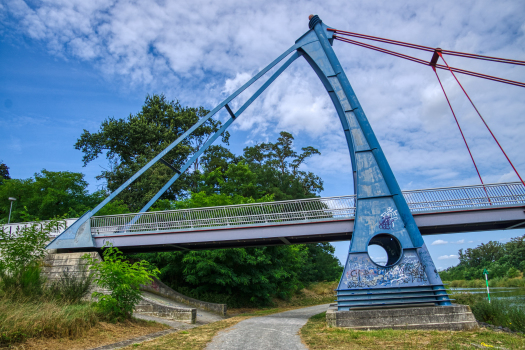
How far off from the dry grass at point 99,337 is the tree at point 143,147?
26781mm

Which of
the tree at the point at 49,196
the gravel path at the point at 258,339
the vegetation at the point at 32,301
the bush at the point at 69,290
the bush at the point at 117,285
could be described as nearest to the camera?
the vegetation at the point at 32,301

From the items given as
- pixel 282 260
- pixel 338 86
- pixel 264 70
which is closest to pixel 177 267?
pixel 282 260

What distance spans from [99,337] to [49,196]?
23266 mm

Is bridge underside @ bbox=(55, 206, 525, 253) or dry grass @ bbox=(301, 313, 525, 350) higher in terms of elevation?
bridge underside @ bbox=(55, 206, 525, 253)

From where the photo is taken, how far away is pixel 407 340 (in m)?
8.66

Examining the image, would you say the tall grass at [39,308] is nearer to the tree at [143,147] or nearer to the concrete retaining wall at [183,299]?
the concrete retaining wall at [183,299]

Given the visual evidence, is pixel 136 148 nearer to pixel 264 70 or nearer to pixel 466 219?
pixel 264 70

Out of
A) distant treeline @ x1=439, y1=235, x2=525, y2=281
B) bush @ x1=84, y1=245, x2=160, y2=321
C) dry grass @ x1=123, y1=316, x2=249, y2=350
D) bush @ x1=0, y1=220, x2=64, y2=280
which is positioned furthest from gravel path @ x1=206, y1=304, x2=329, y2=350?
distant treeline @ x1=439, y1=235, x2=525, y2=281

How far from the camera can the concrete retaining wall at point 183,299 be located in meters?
Answer: 18.1

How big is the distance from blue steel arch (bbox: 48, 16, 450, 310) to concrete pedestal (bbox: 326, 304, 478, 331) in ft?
2.44

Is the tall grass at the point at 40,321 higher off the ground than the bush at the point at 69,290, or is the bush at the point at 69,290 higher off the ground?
the bush at the point at 69,290

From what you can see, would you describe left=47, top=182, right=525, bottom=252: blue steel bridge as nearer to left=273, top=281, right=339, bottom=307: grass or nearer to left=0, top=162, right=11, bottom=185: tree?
left=273, top=281, right=339, bottom=307: grass

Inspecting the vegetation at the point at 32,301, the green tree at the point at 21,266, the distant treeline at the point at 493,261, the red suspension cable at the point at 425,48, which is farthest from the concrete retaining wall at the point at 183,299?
the distant treeline at the point at 493,261

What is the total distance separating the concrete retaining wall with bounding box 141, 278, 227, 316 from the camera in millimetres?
18078
